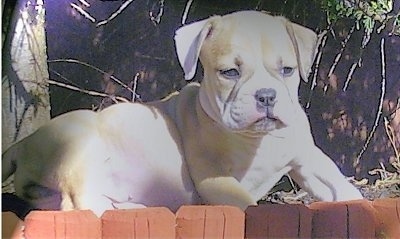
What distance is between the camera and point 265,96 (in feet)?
3.72

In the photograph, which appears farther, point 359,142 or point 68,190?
point 359,142

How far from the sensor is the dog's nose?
1130 mm

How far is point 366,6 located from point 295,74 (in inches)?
7.5

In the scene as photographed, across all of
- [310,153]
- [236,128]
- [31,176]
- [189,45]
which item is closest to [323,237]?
[310,153]

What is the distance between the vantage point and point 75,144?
111 centimetres

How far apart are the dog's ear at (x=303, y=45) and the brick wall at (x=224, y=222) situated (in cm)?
25

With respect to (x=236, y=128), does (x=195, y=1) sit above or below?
above

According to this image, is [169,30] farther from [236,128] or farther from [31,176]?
[31,176]

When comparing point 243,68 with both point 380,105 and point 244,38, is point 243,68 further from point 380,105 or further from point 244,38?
point 380,105

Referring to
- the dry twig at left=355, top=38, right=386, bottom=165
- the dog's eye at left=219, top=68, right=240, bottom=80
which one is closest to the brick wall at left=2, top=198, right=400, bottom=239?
the dry twig at left=355, top=38, right=386, bottom=165

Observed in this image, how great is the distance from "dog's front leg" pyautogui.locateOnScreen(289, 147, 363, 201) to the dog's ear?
5.6 inches

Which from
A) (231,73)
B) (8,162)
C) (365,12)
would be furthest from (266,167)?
(8,162)

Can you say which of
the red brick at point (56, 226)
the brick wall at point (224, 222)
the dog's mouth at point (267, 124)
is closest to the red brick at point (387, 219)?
the brick wall at point (224, 222)

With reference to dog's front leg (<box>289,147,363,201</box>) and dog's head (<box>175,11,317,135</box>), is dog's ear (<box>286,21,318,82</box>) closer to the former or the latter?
dog's head (<box>175,11,317,135</box>)
